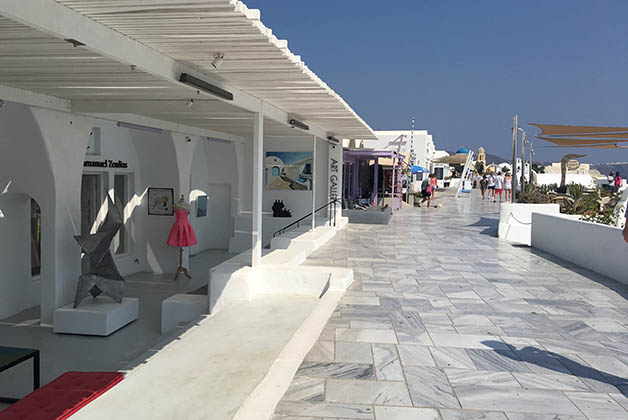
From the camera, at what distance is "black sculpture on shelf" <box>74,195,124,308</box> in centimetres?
858

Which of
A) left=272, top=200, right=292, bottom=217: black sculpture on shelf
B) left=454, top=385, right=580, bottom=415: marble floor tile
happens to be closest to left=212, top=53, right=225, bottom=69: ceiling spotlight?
left=454, top=385, right=580, bottom=415: marble floor tile

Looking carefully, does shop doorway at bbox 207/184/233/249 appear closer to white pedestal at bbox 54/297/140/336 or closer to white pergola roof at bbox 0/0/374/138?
white pergola roof at bbox 0/0/374/138

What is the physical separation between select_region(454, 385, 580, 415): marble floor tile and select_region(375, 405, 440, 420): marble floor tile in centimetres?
27

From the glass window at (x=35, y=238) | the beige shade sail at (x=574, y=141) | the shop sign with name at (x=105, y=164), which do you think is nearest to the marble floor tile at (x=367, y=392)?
the glass window at (x=35, y=238)

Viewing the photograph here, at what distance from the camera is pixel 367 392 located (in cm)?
368

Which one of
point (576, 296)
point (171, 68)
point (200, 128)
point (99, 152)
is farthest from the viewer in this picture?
point (200, 128)

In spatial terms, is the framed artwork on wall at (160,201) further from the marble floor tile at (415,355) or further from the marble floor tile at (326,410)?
the marble floor tile at (326,410)

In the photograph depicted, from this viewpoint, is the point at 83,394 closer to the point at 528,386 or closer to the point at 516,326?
the point at 528,386

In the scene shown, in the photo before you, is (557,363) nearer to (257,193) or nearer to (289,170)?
(257,193)

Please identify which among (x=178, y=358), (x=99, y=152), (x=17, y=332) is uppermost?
(x=99, y=152)

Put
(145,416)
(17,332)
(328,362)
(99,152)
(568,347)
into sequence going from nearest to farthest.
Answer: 1. (145,416)
2. (328,362)
3. (568,347)
4. (17,332)
5. (99,152)

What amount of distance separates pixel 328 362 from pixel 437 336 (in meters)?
1.28

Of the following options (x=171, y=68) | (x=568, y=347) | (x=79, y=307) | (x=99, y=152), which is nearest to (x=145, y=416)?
(x=171, y=68)

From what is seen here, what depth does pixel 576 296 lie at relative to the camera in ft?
22.2
